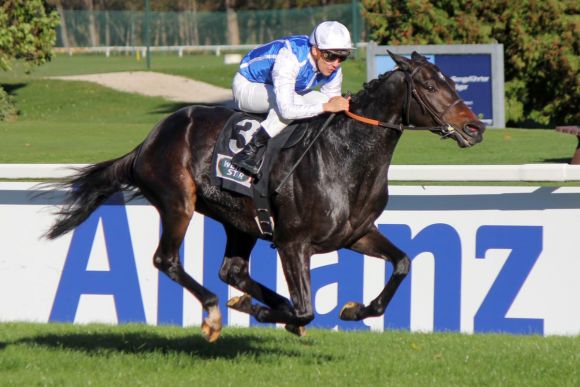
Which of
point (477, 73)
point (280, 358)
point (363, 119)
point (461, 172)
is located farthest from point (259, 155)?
point (477, 73)

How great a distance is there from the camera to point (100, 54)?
43.9m

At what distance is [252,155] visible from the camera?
22.0 feet

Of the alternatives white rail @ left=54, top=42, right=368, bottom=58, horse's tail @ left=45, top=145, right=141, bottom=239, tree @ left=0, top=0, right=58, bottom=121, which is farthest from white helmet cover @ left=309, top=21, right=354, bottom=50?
white rail @ left=54, top=42, right=368, bottom=58

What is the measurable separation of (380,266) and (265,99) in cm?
216

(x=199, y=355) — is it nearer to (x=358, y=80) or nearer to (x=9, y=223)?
(x=9, y=223)

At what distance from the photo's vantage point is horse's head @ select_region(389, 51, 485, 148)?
6.34 m

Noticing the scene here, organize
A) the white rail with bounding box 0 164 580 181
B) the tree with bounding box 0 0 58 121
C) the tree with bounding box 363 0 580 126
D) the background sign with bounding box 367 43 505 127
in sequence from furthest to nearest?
the tree with bounding box 0 0 58 121 < the tree with bounding box 363 0 580 126 < the background sign with bounding box 367 43 505 127 < the white rail with bounding box 0 164 580 181

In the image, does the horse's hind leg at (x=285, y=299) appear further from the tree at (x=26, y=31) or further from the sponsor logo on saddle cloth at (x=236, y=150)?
the tree at (x=26, y=31)

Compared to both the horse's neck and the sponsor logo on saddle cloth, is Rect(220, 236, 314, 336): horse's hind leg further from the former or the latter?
the horse's neck

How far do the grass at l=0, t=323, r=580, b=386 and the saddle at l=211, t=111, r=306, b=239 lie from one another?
85cm

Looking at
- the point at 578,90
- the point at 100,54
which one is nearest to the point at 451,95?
the point at 578,90

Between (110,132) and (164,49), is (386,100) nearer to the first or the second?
(110,132)

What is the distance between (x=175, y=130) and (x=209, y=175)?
42cm

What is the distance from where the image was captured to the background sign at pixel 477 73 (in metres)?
18.0
